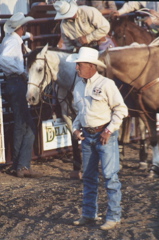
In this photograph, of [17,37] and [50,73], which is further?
[17,37]

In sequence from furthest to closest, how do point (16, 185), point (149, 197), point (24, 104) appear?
point (24, 104), point (16, 185), point (149, 197)

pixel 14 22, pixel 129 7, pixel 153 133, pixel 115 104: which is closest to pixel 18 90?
pixel 14 22

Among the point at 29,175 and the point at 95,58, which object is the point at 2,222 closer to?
the point at 95,58

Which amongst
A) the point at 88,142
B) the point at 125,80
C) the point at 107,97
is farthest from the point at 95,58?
the point at 125,80

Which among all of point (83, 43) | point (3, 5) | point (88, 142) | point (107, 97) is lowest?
point (88, 142)

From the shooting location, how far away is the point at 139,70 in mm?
9805

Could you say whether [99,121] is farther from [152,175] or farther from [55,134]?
[55,134]

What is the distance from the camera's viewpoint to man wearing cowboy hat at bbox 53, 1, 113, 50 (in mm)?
10422

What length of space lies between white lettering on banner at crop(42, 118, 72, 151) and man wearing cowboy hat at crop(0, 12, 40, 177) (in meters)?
0.82

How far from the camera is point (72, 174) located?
33.3ft

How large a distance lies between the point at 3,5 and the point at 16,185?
3788 mm

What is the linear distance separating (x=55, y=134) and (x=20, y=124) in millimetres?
1254

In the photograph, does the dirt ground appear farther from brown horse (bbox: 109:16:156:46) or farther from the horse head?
brown horse (bbox: 109:16:156:46)

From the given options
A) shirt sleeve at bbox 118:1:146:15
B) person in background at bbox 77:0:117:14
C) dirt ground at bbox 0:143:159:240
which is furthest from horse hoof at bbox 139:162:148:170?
person in background at bbox 77:0:117:14
